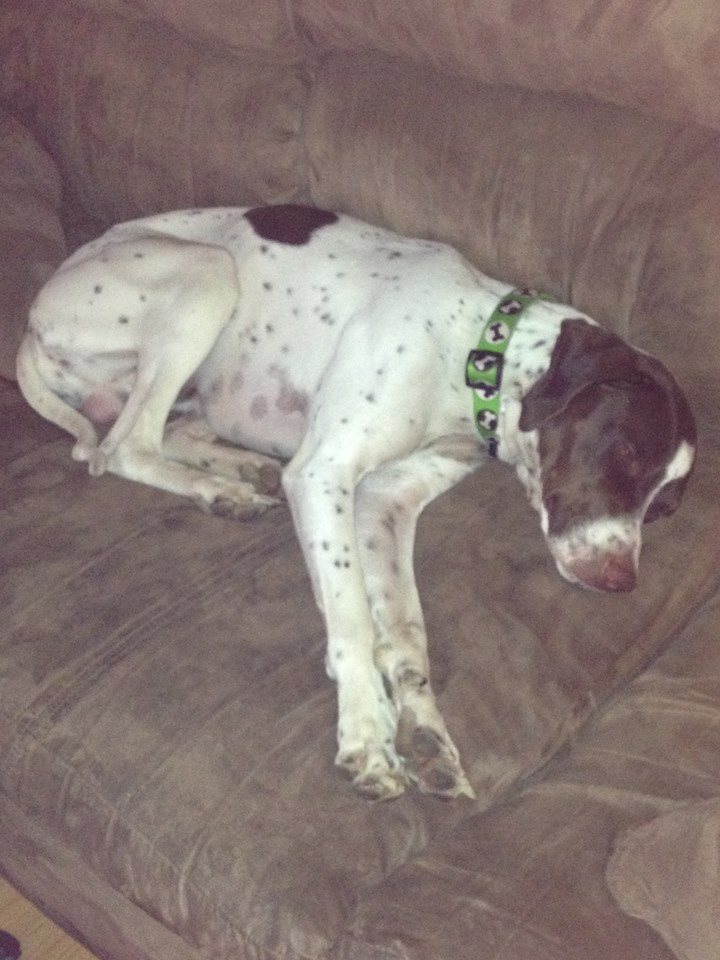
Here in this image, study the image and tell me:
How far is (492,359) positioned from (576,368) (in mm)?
250

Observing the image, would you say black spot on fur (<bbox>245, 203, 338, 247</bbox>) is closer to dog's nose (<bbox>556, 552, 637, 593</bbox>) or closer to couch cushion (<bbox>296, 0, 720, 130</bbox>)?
couch cushion (<bbox>296, 0, 720, 130</bbox>)

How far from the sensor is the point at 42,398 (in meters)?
2.94

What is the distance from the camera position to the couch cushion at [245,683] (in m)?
1.85

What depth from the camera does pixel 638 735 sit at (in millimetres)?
2031

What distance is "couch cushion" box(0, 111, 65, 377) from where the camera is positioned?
3.08 metres

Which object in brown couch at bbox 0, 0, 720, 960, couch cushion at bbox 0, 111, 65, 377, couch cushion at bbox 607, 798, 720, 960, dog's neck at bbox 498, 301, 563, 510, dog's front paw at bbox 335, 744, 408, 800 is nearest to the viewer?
couch cushion at bbox 607, 798, 720, 960

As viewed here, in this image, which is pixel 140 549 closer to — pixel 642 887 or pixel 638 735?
pixel 638 735

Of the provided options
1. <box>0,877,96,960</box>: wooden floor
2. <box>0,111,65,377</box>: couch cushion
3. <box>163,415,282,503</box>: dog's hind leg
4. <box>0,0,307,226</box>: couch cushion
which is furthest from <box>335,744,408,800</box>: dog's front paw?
<box>0,0,307,226</box>: couch cushion

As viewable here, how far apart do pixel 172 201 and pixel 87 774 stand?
5.96 ft

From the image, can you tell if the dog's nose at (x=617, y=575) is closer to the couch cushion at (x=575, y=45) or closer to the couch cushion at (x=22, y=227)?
the couch cushion at (x=575, y=45)

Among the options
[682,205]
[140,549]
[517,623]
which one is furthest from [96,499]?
[682,205]

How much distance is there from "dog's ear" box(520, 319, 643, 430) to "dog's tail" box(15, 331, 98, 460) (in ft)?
3.47

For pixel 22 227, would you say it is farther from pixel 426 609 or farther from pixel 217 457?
pixel 426 609

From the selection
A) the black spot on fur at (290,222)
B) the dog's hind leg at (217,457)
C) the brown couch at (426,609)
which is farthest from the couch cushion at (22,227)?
the black spot on fur at (290,222)
